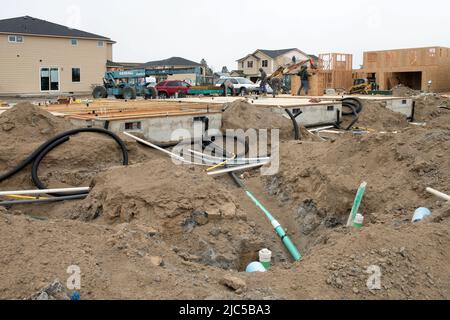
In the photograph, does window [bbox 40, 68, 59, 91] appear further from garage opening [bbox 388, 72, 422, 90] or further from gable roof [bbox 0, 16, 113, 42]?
garage opening [bbox 388, 72, 422, 90]

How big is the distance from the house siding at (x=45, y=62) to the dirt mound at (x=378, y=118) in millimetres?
26916

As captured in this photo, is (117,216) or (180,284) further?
(117,216)

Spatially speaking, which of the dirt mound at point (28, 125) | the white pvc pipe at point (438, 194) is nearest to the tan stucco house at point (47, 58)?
the dirt mound at point (28, 125)

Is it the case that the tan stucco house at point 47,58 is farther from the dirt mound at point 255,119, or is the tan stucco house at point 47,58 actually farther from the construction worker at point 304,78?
the dirt mound at point 255,119

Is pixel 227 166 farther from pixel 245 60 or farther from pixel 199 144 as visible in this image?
pixel 245 60

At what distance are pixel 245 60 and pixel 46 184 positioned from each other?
60.0 m

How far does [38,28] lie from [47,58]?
8.84 feet

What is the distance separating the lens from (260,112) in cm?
1255

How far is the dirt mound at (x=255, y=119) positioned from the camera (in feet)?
38.8

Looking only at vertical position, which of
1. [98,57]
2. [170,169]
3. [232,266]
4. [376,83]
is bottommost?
[232,266]

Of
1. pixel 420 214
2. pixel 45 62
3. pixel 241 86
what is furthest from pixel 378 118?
pixel 45 62

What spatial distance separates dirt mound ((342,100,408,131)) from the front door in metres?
27.1
